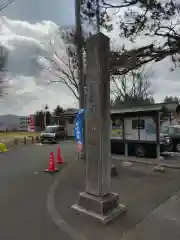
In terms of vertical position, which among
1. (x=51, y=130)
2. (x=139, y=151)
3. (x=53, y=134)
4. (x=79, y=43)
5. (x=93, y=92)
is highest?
(x=79, y=43)

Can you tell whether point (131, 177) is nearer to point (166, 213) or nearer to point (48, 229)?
point (166, 213)

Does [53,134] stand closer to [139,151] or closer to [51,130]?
[51,130]

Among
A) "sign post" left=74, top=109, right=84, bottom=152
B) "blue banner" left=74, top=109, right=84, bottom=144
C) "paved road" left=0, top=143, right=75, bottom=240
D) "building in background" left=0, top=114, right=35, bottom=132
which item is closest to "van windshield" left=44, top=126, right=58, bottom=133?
"sign post" left=74, top=109, right=84, bottom=152

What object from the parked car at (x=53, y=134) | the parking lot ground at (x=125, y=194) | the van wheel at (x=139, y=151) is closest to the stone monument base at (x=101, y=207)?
the parking lot ground at (x=125, y=194)

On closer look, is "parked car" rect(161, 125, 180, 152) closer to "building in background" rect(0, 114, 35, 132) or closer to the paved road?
the paved road

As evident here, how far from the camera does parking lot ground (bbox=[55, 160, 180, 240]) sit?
4121mm

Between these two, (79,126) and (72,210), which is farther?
(79,126)

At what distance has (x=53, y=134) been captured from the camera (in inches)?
925

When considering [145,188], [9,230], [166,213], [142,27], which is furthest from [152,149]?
[9,230]

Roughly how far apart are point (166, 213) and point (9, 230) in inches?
122

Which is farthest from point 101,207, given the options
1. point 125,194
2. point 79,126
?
point 79,126

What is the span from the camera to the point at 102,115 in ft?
15.2

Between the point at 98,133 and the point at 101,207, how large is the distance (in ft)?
4.80

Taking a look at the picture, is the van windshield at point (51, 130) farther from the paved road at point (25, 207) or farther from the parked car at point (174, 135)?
the paved road at point (25, 207)
